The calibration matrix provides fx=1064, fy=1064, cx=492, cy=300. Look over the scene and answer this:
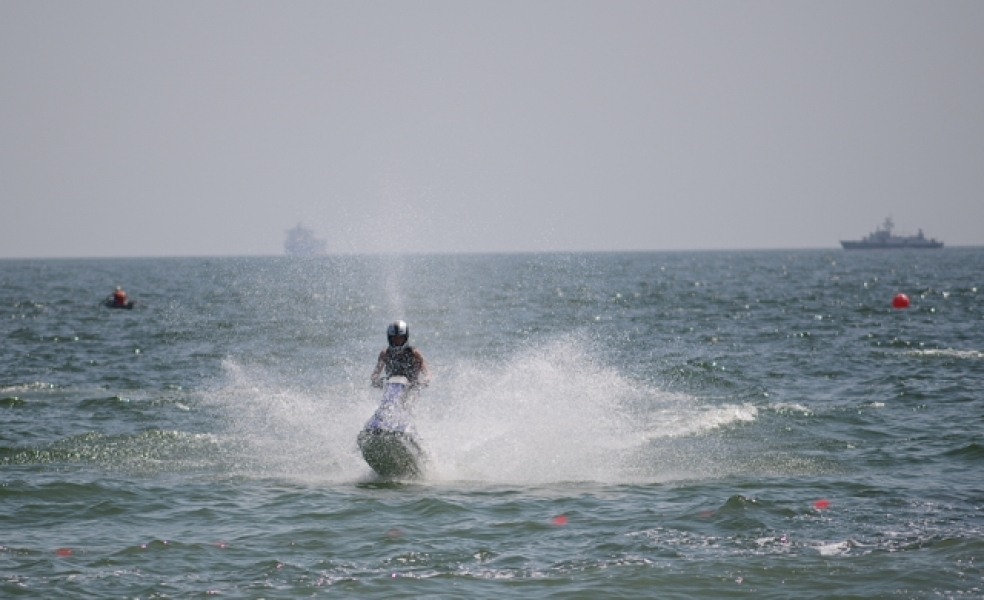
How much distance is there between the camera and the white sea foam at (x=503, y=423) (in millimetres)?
15352

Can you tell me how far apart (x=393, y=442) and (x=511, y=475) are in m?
1.74

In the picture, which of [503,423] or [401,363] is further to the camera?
[503,423]

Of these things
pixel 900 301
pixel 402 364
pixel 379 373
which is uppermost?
pixel 402 364

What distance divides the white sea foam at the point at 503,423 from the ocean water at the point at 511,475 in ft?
0.25

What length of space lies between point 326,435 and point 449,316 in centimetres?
3121

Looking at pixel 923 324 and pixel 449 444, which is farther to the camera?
pixel 923 324

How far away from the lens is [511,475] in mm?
14805

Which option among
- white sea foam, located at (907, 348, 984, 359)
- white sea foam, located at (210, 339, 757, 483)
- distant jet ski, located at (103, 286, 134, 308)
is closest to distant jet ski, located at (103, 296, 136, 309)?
distant jet ski, located at (103, 286, 134, 308)

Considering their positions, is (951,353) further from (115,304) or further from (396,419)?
(115,304)

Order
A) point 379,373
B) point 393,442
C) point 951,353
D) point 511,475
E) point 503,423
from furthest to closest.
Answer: point 951,353
point 503,423
point 379,373
point 511,475
point 393,442

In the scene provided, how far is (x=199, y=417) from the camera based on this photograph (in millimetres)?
20047

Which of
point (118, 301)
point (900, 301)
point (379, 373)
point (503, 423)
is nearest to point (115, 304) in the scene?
point (118, 301)

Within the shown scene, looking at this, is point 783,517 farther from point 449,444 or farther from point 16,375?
point 16,375

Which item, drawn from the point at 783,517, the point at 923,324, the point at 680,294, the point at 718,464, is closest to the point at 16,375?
the point at 718,464
